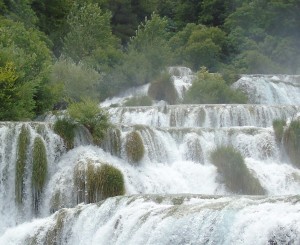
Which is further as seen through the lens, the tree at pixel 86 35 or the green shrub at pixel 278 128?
the tree at pixel 86 35

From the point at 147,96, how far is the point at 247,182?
44.4 ft

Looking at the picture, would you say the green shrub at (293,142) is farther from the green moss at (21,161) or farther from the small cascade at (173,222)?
the green moss at (21,161)

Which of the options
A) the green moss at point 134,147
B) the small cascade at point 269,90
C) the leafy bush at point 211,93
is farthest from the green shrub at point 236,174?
the small cascade at point 269,90

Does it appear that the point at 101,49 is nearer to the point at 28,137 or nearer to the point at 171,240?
the point at 28,137

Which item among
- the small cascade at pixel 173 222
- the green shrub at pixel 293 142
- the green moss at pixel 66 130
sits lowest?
the small cascade at pixel 173 222

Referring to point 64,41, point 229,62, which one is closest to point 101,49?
point 64,41

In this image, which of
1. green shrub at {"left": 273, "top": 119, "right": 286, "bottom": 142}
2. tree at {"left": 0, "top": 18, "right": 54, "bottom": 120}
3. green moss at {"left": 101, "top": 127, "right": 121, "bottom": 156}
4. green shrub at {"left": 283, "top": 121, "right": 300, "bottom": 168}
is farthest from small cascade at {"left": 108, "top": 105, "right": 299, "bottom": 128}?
green moss at {"left": 101, "top": 127, "right": 121, "bottom": 156}

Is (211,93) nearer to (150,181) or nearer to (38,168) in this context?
(150,181)

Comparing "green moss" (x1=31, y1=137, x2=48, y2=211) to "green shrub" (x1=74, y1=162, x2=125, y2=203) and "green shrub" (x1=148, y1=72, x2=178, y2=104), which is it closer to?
"green shrub" (x1=74, y1=162, x2=125, y2=203)

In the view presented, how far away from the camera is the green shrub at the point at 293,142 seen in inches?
936

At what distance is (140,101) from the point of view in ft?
112

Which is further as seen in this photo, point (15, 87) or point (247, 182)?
point (15, 87)

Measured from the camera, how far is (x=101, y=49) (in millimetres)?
41000

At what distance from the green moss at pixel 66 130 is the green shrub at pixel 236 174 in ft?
16.5
